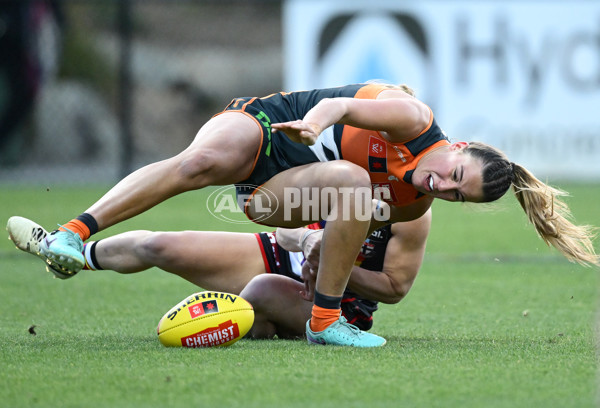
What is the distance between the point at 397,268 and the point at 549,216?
0.69 metres

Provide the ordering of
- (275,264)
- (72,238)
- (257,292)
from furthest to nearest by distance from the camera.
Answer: (275,264) < (257,292) < (72,238)

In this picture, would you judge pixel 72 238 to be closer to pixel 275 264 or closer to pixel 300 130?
pixel 300 130

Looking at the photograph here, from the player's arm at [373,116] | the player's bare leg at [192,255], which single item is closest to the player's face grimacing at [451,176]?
the player's arm at [373,116]

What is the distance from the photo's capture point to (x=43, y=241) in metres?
3.27

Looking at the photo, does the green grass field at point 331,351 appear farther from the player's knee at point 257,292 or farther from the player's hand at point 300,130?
the player's hand at point 300,130

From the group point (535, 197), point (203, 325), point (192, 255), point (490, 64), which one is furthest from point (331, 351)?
point (490, 64)

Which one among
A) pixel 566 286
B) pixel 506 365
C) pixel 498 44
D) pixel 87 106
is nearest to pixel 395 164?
pixel 506 365

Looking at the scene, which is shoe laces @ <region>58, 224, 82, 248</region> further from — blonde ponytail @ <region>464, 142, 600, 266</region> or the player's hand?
blonde ponytail @ <region>464, 142, 600, 266</region>

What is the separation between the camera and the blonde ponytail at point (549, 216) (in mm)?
3734

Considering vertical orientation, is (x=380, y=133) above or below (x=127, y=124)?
above

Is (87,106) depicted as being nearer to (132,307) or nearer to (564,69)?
(564,69)

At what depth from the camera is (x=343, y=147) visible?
3.80 meters

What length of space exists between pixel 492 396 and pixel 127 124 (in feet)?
33.8

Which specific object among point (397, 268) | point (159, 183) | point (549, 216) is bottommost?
point (397, 268)
